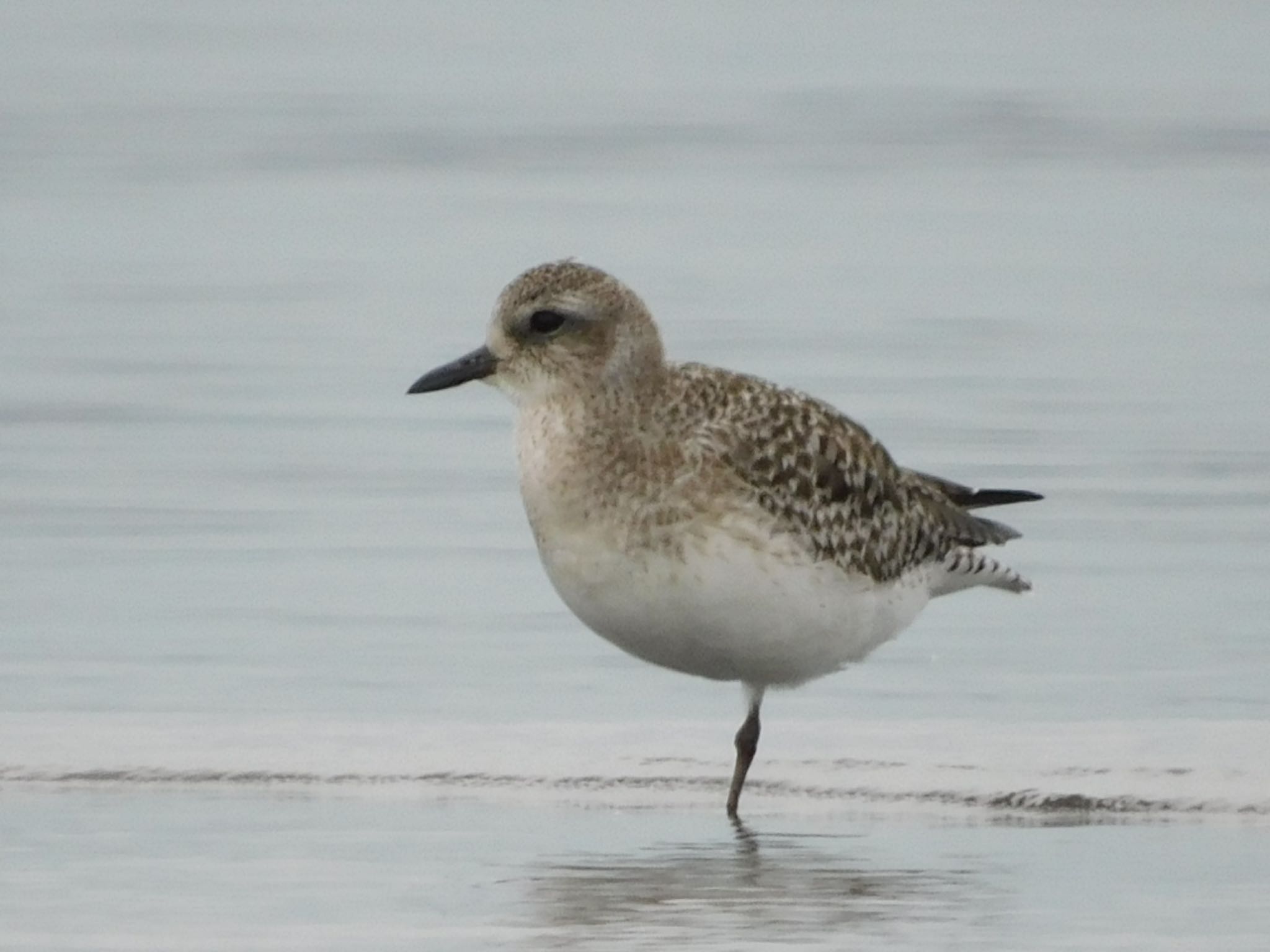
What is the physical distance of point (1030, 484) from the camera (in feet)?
42.8

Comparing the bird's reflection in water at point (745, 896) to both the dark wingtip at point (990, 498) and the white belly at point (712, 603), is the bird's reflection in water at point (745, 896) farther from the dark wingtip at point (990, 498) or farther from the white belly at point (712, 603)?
the dark wingtip at point (990, 498)

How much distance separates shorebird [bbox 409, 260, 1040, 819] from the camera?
8359 millimetres

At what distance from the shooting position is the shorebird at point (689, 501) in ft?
27.4

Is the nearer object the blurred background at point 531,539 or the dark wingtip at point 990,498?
the blurred background at point 531,539

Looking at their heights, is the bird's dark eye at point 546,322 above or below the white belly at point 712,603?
above

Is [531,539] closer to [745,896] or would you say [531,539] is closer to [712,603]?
[712,603]

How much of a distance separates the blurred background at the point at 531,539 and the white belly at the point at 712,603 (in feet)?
1.36

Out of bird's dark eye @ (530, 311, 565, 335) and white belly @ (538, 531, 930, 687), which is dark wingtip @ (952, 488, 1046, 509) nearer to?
white belly @ (538, 531, 930, 687)

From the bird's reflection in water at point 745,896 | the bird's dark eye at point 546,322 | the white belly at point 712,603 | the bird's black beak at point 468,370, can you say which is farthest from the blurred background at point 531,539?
the bird's dark eye at point 546,322

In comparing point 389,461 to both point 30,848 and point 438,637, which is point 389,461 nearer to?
point 438,637

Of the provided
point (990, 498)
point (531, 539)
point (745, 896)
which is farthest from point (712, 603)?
point (531, 539)

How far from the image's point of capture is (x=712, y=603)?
8305mm

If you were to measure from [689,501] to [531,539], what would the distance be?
3.78 m

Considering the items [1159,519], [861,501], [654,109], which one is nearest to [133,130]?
[654,109]
